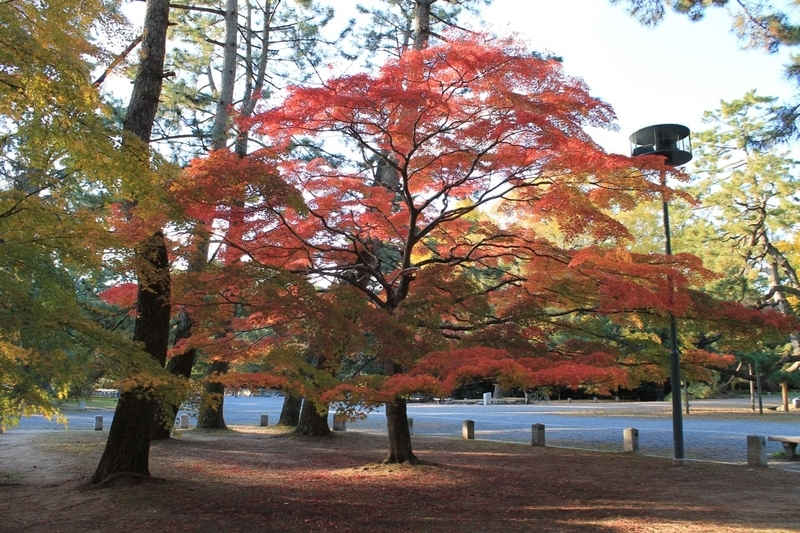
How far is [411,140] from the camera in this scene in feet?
31.3

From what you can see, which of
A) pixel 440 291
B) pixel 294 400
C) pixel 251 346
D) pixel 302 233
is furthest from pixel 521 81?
pixel 294 400

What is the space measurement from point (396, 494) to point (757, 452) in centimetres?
715

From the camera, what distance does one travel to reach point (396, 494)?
8.45 meters

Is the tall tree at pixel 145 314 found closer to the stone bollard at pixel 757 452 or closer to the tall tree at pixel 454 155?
the tall tree at pixel 454 155

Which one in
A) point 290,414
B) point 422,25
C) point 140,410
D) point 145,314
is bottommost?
point 290,414

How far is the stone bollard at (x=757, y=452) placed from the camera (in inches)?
432

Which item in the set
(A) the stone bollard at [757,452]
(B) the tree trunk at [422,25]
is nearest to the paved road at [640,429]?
(A) the stone bollard at [757,452]

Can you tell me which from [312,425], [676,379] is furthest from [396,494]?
[312,425]

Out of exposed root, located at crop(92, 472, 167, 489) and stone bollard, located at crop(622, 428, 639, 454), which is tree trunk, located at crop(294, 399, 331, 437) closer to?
stone bollard, located at crop(622, 428, 639, 454)

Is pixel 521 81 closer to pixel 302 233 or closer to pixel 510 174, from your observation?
pixel 510 174

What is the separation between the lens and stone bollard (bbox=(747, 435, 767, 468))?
11.0 metres

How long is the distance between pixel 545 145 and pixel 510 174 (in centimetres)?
79

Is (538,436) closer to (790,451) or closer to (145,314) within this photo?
(790,451)

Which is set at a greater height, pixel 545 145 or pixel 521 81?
pixel 521 81
